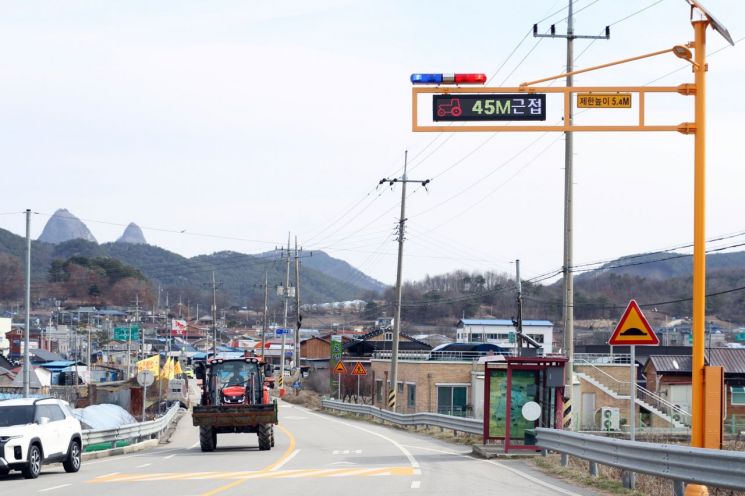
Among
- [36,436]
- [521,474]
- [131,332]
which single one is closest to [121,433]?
[36,436]

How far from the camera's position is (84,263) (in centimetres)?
19675

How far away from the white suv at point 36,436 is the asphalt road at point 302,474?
355 millimetres

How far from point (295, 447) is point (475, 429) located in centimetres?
563

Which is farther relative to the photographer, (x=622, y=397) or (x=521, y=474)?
(x=622, y=397)

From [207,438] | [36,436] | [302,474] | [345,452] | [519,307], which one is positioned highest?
[519,307]

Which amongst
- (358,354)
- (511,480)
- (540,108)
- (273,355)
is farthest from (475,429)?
(273,355)

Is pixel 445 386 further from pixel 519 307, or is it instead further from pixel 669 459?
pixel 669 459

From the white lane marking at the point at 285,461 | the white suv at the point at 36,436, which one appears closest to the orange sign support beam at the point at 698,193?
the white lane marking at the point at 285,461

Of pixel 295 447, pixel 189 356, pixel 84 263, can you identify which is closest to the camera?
pixel 295 447

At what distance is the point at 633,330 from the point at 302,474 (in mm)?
7712

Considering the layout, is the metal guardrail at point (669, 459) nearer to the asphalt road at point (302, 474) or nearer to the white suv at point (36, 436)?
the asphalt road at point (302, 474)

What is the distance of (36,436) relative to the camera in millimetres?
22016

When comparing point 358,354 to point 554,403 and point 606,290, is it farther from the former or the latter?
point 554,403

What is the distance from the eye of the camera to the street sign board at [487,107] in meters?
18.1
